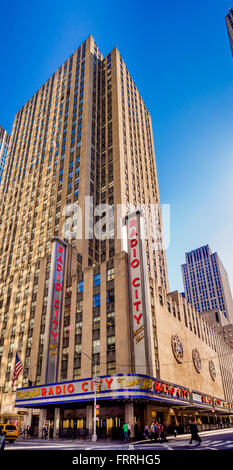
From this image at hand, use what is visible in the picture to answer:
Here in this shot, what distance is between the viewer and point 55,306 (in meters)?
56.6

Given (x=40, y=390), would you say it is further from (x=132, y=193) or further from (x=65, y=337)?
(x=132, y=193)

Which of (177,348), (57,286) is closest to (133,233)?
(57,286)

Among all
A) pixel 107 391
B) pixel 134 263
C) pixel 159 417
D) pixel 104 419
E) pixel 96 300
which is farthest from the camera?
pixel 96 300

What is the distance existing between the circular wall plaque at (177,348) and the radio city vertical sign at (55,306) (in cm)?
2015

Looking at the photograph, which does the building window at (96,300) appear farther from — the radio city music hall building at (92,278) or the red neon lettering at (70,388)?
the red neon lettering at (70,388)

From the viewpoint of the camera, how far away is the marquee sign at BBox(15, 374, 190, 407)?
1490 inches

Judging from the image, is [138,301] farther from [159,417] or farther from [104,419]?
[159,417]

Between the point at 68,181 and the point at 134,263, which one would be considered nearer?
the point at 134,263

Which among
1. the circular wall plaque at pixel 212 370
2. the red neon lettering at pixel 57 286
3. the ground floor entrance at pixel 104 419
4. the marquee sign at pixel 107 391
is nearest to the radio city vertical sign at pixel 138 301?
the marquee sign at pixel 107 391

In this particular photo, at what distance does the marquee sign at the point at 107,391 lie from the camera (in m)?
37.8

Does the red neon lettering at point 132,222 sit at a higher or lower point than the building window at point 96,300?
higher

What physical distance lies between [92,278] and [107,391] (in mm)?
20515

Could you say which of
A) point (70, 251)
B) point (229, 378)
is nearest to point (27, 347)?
point (70, 251)

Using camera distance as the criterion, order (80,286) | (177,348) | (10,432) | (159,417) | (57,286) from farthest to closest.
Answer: (57,286)
(80,286)
(177,348)
(159,417)
(10,432)
